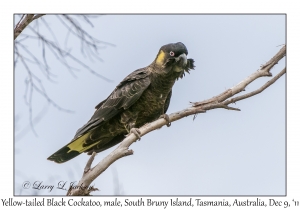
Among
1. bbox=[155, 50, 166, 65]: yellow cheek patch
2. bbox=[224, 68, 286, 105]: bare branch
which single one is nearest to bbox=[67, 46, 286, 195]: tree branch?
bbox=[224, 68, 286, 105]: bare branch

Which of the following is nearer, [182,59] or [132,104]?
[182,59]

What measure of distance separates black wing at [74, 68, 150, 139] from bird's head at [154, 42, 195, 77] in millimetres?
298

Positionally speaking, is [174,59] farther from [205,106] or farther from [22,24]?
[22,24]

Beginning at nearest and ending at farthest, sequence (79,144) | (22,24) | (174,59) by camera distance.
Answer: (22,24) → (174,59) → (79,144)

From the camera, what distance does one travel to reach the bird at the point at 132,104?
564cm

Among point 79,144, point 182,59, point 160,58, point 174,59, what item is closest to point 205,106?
point 182,59

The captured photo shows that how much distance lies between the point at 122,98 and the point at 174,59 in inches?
34.5

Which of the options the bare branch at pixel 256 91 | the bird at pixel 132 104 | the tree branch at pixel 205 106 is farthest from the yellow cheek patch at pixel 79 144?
the bare branch at pixel 256 91

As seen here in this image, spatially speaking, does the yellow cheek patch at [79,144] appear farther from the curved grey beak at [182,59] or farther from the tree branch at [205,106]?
the curved grey beak at [182,59]

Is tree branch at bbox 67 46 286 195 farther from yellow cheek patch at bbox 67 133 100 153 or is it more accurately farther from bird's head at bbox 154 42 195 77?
yellow cheek patch at bbox 67 133 100 153

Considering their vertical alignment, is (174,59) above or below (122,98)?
above

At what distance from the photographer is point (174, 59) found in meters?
5.46
